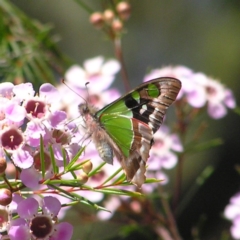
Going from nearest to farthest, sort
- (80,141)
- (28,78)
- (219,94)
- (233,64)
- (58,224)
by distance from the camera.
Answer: (58,224)
(80,141)
(28,78)
(219,94)
(233,64)

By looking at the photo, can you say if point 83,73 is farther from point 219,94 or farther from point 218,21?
point 218,21

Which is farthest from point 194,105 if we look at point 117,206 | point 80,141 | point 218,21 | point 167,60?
point 218,21

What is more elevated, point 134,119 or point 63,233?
point 134,119

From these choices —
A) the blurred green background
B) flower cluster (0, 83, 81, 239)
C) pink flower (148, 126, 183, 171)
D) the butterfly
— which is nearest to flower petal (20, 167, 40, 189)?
flower cluster (0, 83, 81, 239)

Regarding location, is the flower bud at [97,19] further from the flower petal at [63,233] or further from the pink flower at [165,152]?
the flower petal at [63,233]

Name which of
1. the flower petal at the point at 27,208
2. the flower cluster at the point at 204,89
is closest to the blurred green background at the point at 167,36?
the flower cluster at the point at 204,89

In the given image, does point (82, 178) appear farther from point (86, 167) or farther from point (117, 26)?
point (117, 26)

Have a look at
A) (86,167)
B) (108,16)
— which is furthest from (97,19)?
(86,167)

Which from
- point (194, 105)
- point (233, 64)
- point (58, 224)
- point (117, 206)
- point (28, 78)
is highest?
point (233, 64)
